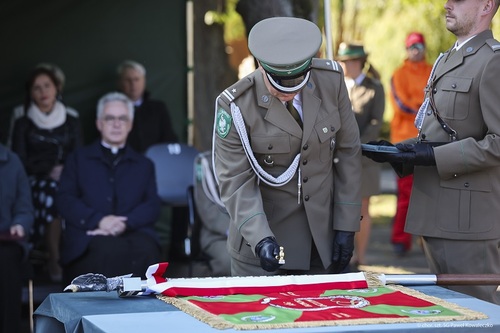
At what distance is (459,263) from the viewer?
15.0ft

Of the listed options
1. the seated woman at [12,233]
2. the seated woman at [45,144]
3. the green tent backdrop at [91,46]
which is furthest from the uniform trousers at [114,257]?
the green tent backdrop at [91,46]

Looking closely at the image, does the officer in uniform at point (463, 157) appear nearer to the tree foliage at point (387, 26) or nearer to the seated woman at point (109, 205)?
the seated woman at point (109, 205)

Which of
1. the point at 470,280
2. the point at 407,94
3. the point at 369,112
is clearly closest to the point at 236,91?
the point at 470,280

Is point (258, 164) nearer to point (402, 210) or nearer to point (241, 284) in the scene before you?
point (241, 284)

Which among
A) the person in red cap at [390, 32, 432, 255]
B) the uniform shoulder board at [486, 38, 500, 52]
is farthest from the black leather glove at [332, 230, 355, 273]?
the person in red cap at [390, 32, 432, 255]

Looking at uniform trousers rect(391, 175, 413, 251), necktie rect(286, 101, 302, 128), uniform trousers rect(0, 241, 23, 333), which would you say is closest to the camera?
necktie rect(286, 101, 302, 128)

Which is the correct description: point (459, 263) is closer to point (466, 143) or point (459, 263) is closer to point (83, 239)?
point (466, 143)

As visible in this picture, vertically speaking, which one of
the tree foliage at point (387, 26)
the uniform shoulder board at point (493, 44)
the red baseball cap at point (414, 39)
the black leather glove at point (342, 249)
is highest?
the tree foliage at point (387, 26)

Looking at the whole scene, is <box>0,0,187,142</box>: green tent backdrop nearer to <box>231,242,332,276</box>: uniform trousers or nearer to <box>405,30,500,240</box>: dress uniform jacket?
<box>231,242,332,276</box>: uniform trousers

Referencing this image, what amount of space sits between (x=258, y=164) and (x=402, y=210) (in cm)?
527

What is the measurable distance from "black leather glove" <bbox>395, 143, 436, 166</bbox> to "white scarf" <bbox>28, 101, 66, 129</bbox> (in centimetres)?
383

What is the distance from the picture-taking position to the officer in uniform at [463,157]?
4.48 meters

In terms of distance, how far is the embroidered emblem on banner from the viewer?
4355mm

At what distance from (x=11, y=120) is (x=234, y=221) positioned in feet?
12.9
